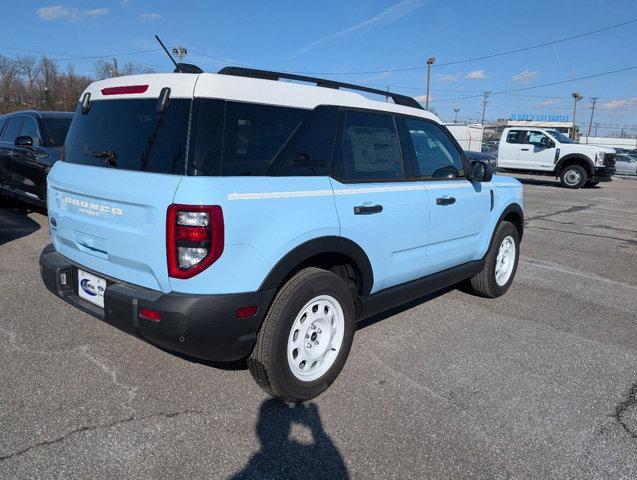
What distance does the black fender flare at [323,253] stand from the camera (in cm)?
273

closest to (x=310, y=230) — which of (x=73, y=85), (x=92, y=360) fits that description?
(x=92, y=360)

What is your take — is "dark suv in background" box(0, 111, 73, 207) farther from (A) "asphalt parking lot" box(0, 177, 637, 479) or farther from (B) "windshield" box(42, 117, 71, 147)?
(A) "asphalt parking lot" box(0, 177, 637, 479)

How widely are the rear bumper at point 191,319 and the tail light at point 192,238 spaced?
16 centimetres

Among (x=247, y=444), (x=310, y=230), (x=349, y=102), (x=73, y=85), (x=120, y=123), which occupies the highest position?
(x=73, y=85)

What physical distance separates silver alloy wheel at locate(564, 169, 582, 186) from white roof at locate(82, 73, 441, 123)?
17396 millimetres

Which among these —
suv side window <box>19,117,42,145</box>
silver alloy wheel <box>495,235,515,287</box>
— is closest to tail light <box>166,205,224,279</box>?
silver alloy wheel <box>495,235,515,287</box>

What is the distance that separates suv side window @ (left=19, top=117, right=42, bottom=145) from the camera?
24.3 ft

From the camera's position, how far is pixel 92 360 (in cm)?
343

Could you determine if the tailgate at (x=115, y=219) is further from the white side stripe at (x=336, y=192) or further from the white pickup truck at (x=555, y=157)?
the white pickup truck at (x=555, y=157)

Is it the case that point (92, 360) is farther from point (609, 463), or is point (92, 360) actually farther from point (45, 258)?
point (609, 463)

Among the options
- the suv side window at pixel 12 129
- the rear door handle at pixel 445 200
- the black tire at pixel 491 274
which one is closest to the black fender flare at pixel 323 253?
the rear door handle at pixel 445 200

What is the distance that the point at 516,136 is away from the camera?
19.2m

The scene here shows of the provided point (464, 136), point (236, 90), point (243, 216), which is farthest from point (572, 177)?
point (464, 136)

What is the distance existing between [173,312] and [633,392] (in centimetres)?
300
